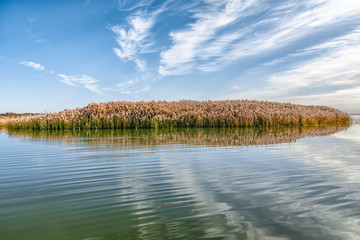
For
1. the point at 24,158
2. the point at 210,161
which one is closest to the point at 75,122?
the point at 24,158

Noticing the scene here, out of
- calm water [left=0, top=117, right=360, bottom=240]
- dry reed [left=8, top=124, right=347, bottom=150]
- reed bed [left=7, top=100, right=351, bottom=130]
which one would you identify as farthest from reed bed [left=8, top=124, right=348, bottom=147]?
reed bed [left=7, top=100, right=351, bottom=130]

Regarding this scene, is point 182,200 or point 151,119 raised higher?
point 151,119

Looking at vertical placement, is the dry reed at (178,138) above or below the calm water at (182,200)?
above

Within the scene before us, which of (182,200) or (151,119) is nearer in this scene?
(182,200)

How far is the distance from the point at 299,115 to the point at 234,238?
25.2 metres

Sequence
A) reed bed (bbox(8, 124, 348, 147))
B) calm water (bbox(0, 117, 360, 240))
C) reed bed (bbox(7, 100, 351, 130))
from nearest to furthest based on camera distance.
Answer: calm water (bbox(0, 117, 360, 240)) < reed bed (bbox(8, 124, 348, 147)) < reed bed (bbox(7, 100, 351, 130))

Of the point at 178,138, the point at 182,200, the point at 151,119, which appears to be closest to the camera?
the point at 182,200

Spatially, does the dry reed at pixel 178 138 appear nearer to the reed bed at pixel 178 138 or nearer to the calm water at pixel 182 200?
the reed bed at pixel 178 138

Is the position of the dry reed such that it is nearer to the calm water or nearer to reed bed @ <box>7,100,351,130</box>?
the calm water

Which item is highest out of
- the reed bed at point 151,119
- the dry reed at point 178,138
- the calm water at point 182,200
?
the reed bed at point 151,119

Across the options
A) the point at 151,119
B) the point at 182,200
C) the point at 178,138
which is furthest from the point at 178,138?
the point at 151,119

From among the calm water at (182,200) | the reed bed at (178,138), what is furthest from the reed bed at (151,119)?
the calm water at (182,200)

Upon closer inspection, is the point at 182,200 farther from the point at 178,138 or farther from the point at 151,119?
the point at 151,119

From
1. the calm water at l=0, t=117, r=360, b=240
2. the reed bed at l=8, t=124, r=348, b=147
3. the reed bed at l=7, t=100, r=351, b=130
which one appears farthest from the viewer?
the reed bed at l=7, t=100, r=351, b=130
